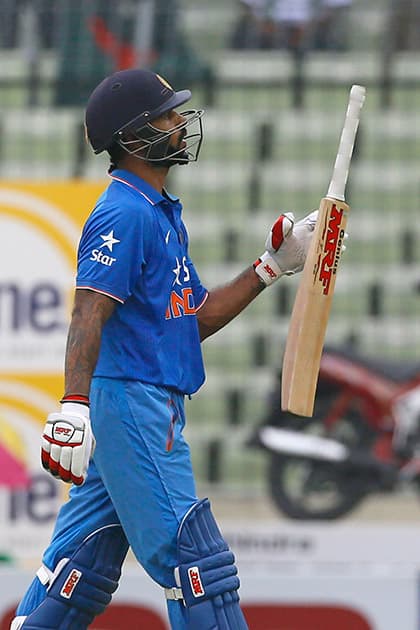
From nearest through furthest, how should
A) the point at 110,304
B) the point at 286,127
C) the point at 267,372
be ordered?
1. the point at 110,304
2. the point at 267,372
3. the point at 286,127

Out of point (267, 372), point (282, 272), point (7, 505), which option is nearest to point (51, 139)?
point (267, 372)

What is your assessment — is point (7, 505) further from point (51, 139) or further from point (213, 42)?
point (213, 42)

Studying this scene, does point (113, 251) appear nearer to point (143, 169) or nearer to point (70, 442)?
point (143, 169)

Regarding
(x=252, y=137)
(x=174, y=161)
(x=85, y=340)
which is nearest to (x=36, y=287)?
(x=174, y=161)

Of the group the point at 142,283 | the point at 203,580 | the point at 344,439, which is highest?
the point at 142,283

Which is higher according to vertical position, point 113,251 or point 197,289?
point 113,251

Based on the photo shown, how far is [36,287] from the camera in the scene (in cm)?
570

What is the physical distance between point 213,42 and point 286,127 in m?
0.88

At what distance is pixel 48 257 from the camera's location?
5.68 metres

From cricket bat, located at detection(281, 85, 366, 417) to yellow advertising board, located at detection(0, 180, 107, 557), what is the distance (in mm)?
2233

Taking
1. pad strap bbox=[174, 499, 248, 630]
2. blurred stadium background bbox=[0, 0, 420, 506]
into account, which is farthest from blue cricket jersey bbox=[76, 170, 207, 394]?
blurred stadium background bbox=[0, 0, 420, 506]

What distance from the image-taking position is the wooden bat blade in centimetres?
350

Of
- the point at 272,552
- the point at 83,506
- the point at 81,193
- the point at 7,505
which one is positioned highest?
the point at 81,193

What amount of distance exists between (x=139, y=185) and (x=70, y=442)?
2.12ft
